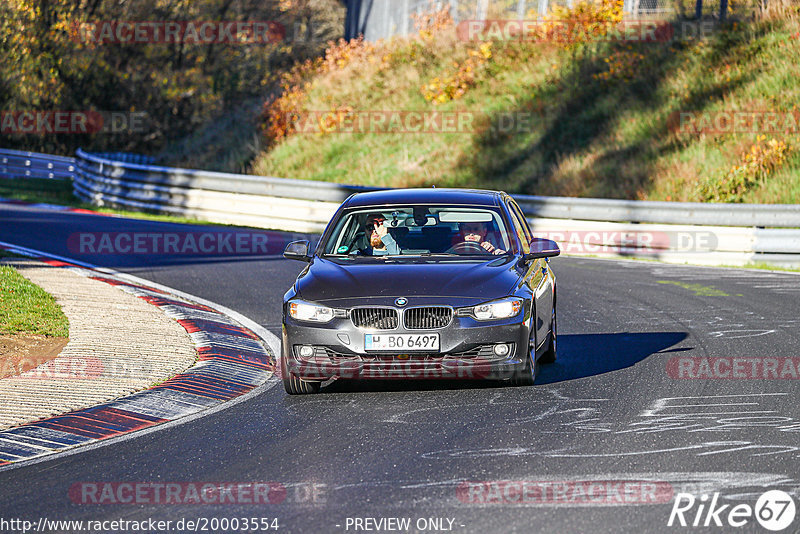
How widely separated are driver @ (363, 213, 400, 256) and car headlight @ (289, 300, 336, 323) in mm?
1120

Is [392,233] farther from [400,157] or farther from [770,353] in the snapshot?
[400,157]

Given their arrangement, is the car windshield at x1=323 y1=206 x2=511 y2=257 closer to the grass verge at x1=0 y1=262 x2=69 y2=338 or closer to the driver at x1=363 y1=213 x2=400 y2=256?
the driver at x1=363 y1=213 x2=400 y2=256

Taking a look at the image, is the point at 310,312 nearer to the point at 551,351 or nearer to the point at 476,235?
the point at 476,235

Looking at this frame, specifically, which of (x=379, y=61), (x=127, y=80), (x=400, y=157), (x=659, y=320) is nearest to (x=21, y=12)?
(x=127, y=80)

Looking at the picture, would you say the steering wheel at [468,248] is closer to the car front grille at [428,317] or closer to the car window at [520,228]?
the car window at [520,228]

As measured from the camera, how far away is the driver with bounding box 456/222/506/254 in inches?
392

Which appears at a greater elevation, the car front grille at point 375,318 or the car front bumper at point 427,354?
the car front grille at point 375,318

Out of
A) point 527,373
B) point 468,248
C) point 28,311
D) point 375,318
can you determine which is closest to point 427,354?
point 375,318

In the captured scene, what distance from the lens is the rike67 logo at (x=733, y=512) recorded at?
5609 mm

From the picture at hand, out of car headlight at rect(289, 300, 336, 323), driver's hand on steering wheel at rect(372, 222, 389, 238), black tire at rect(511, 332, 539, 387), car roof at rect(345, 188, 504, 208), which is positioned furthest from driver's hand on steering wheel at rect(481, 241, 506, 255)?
car headlight at rect(289, 300, 336, 323)

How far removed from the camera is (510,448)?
7230 millimetres

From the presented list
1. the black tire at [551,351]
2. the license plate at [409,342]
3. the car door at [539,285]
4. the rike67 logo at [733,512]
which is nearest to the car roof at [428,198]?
the car door at [539,285]

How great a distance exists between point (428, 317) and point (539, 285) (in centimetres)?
146

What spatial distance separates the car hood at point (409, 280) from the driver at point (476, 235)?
0.33m
